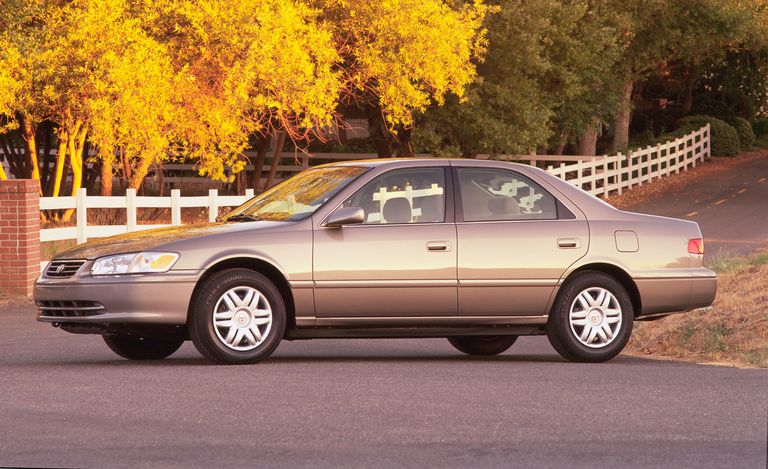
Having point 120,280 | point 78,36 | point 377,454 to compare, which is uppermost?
point 78,36

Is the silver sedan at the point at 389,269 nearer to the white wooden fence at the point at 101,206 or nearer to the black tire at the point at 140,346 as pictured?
the black tire at the point at 140,346

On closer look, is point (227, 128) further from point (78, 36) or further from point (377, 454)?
point (377, 454)

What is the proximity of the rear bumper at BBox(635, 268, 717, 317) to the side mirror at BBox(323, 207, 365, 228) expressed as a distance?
2.41 metres

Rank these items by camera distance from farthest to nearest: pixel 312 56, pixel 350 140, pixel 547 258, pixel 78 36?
1. pixel 350 140
2. pixel 312 56
3. pixel 78 36
4. pixel 547 258

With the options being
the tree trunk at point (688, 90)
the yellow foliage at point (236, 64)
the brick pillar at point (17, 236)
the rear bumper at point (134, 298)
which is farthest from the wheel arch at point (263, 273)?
the tree trunk at point (688, 90)

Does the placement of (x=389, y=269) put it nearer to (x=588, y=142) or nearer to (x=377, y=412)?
(x=377, y=412)

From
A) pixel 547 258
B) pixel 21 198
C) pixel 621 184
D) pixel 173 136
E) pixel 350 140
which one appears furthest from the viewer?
pixel 350 140

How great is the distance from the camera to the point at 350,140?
188ft

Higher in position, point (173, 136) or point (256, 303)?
point (173, 136)

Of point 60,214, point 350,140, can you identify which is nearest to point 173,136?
point 60,214

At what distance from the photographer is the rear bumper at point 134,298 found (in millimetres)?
10922

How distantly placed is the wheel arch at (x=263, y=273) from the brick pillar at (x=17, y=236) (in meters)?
8.55

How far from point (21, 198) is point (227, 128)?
29.6ft

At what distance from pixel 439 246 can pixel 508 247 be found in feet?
1.88
